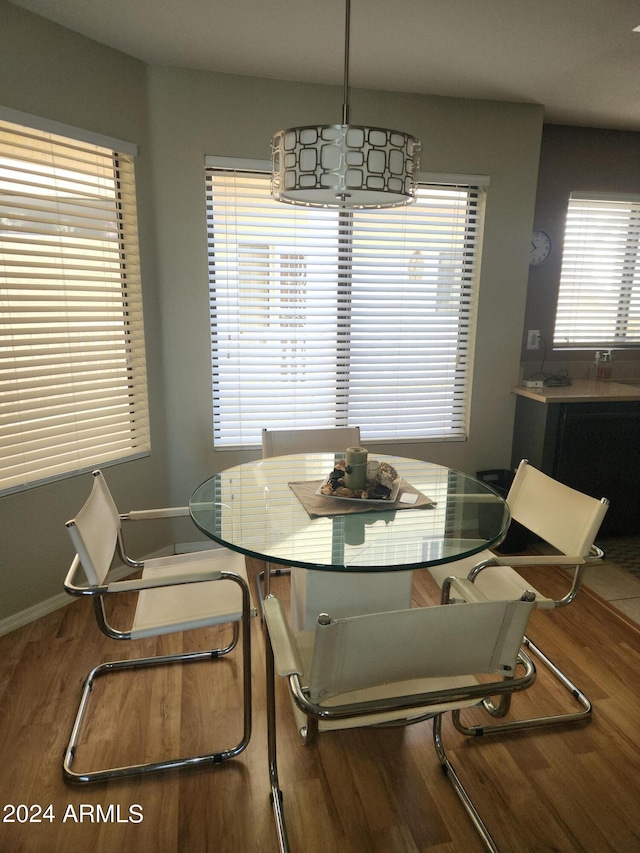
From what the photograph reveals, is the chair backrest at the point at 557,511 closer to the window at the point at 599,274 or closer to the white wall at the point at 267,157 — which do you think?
the white wall at the point at 267,157

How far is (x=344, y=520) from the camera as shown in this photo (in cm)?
182

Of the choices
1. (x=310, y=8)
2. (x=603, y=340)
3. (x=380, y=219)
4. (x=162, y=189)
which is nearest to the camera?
(x=310, y=8)

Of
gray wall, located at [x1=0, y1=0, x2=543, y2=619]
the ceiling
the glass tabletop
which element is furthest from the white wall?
the glass tabletop

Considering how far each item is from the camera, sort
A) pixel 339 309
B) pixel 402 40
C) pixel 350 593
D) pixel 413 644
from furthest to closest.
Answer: pixel 339 309 < pixel 402 40 < pixel 350 593 < pixel 413 644

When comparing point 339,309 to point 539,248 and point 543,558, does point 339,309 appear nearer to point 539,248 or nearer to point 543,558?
point 539,248

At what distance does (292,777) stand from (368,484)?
0.98m

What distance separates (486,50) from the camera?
2.53 metres

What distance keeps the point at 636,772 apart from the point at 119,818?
1633 millimetres

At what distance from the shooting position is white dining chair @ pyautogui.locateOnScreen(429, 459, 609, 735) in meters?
1.83

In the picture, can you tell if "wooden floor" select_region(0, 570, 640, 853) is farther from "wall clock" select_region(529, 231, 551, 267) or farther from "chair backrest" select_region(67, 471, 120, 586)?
"wall clock" select_region(529, 231, 551, 267)

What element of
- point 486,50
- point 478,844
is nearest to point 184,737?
point 478,844

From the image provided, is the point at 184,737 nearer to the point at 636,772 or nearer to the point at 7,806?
the point at 7,806

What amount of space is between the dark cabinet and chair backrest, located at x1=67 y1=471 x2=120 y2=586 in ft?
8.12

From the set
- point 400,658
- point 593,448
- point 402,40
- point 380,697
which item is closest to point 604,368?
point 593,448
